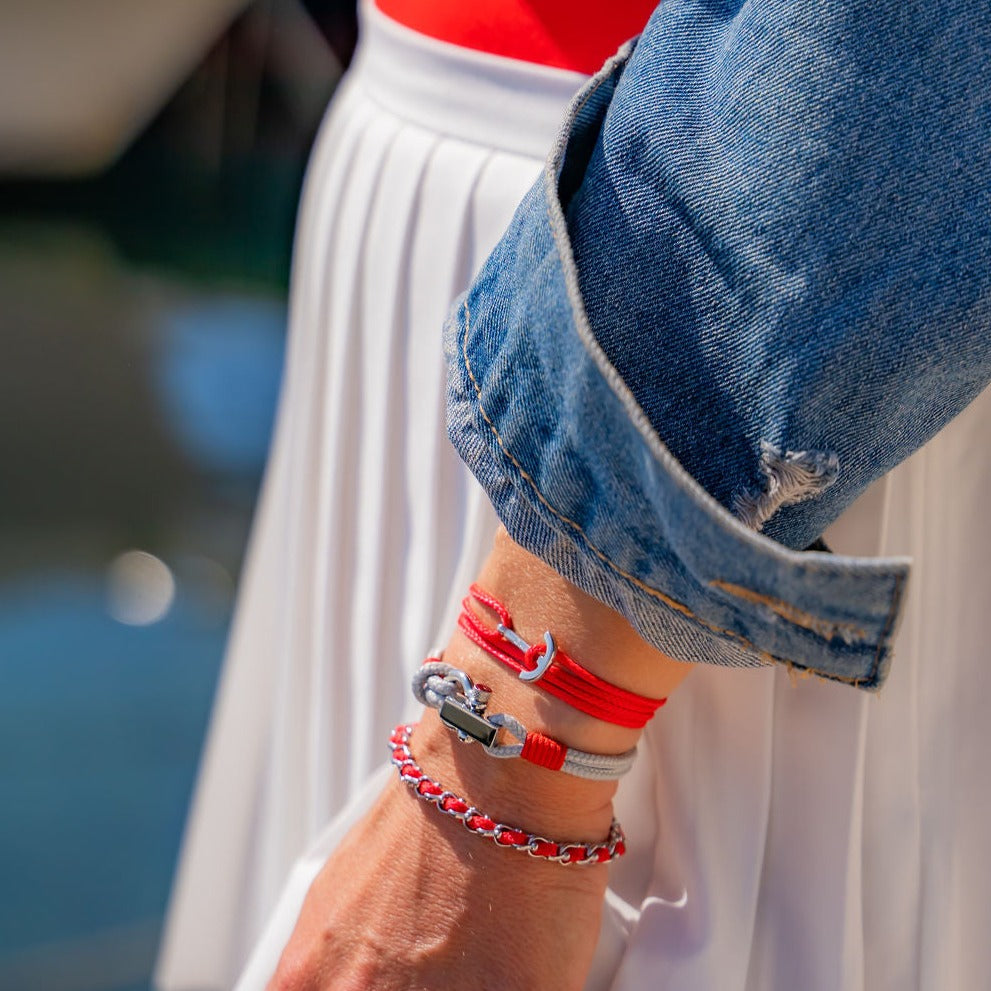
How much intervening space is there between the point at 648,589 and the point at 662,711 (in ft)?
0.59

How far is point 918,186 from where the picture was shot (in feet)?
1.27

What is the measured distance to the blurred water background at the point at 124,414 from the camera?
5.00 feet

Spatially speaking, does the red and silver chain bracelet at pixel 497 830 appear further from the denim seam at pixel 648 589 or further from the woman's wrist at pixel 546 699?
the denim seam at pixel 648 589

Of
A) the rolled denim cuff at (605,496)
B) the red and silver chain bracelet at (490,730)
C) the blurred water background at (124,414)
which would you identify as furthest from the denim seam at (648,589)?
the blurred water background at (124,414)

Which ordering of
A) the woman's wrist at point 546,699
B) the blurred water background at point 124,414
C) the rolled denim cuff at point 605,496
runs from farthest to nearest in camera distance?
the blurred water background at point 124,414
the woman's wrist at point 546,699
the rolled denim cuff at point 605,496

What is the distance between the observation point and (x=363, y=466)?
71 centimetres

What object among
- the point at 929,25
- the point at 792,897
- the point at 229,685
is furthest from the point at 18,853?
the point at 929,25

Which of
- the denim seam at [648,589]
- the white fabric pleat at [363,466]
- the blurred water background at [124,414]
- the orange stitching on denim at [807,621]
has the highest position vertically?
the orange stitching on denim at [807,621]

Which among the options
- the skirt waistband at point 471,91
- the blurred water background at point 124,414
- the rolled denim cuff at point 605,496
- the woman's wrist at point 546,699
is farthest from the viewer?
the blurred water background at point 124,414

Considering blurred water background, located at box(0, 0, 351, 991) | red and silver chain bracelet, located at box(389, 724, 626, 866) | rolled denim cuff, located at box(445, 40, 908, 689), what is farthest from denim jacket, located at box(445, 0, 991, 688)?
blurred water background, located at box(0, 0, 351, 991)

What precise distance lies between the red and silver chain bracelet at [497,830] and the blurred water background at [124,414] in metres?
1.09

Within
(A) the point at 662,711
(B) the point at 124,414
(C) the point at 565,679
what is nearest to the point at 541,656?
(C) the point at 565,679

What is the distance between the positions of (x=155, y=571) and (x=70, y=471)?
1.14 feet

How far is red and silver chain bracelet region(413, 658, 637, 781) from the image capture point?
47 cm
